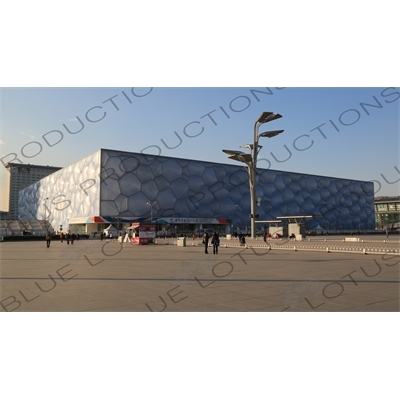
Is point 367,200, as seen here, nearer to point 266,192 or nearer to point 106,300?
point 266,192

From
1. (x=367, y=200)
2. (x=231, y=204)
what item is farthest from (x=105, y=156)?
(x=367, y=200)

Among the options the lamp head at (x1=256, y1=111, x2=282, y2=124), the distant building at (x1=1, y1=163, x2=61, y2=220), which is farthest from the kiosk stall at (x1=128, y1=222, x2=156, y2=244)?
the distant building at (x1=1, y1=163, x2=61, y2=220)

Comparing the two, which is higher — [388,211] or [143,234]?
[388,211]

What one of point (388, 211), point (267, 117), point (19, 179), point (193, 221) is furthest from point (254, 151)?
point (19, 179)

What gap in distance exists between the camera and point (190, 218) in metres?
58.5

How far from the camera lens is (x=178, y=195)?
59.7 m

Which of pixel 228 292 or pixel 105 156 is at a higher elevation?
pixel 105 156

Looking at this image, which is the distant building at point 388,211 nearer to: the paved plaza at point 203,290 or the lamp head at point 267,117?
the lamp head at point 267,117

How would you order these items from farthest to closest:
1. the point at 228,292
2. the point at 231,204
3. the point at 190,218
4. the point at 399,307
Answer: the point at 231,204 < the point at 190,218 < the point at 228,292 < the point at 399,307

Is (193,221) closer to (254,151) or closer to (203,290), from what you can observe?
(254,151)

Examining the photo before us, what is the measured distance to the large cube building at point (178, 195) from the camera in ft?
179

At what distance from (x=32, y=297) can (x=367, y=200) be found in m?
86.7

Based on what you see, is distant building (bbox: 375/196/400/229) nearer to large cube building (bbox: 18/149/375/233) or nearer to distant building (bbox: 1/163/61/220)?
large cube building (bbox: 18/149/375/233)

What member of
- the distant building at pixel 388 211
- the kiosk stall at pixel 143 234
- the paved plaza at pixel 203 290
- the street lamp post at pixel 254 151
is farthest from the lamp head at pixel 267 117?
the distant building at pixel 388 211
